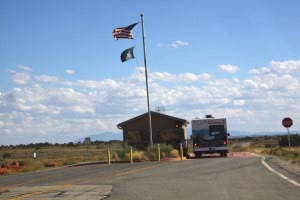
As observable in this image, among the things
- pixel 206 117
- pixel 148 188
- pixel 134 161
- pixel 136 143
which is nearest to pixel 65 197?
pixel 148 188

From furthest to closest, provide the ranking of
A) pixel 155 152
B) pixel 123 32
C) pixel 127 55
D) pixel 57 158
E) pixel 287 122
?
1. pixel 57 158
2. pixel 127 55
3. pixel 123 32
4. pixel 155 152
5. pixel 287 122

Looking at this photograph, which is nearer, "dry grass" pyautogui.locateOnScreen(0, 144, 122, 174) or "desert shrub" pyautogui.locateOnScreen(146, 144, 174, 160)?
"desert shrub" pyautogui.locateOnScreen(146, 144, 174, 160)

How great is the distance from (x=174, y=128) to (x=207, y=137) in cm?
756

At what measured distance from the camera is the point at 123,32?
38469mm

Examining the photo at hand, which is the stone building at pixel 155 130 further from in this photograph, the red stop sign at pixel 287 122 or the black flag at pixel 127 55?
the red stop sign at pixel 287 122

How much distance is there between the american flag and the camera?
38.2m

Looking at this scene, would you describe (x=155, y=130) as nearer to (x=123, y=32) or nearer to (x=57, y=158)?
(x=123, y=32)

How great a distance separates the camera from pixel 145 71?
39125mm

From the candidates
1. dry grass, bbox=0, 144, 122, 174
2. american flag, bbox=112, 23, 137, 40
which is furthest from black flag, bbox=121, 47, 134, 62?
dry grass, bbox=0, 144, 122, 174

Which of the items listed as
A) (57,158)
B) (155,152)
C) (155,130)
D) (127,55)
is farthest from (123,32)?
(57,158)

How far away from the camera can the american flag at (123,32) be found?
125 feet

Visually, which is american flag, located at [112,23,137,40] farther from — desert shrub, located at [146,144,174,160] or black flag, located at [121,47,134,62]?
desert shrub, located at [146,144,174,160]

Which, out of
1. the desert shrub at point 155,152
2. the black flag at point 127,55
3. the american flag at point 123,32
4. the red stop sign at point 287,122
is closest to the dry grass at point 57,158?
the desert shrub at point 155,152

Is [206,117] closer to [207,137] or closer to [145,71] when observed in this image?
[207,137]
